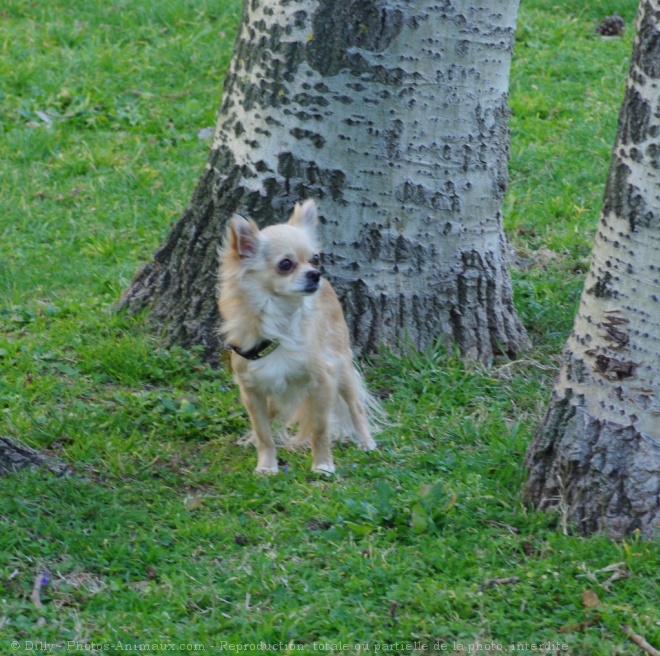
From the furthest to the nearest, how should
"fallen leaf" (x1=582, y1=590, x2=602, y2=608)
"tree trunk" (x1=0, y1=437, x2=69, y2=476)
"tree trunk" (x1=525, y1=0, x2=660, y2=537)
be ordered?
"tree trunk" (x1=0, y1=437, x2=69, y2=476)
"tree trunk" (x1=525, y1=0, x2=660, y2=537)
"fallen leaf" (x1=582, y1=590, x2=602, y2=608)

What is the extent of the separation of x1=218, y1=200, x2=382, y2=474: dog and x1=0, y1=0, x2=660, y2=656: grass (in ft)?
0.73

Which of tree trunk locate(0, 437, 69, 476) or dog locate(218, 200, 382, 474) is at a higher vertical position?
dog locate(218, 200, 382, 474)

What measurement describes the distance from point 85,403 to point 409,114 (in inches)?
82.5

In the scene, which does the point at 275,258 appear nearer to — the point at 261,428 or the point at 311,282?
the point at 311,282

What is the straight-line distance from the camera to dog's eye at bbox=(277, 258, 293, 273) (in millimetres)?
4297

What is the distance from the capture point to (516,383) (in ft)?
16.5

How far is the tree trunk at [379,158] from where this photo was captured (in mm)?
4785

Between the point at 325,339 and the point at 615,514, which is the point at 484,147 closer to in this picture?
the point at 325,339

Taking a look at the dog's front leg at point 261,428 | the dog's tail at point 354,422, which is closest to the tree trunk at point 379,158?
the dog's tail at point 354,422

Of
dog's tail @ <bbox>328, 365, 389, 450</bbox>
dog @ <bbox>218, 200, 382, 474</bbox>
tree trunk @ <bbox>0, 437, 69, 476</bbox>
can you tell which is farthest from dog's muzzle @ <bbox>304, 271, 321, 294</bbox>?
tree trunk @ <bbox>0, 437, 69, 476</bbox>

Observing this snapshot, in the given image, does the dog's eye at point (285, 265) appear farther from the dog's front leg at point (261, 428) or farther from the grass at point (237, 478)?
the grass at point (237, 478)

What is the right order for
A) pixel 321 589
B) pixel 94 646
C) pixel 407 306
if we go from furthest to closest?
pixel 407 306 → pixel 321 589 → pixel 94 646

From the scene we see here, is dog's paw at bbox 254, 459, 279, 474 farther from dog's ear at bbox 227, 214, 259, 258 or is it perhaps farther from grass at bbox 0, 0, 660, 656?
dog's ear at bbox 227, 214, 259, 258

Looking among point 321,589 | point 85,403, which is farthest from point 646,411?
point 85,403
